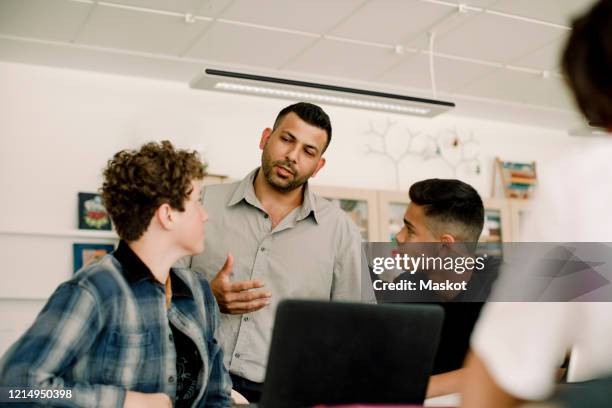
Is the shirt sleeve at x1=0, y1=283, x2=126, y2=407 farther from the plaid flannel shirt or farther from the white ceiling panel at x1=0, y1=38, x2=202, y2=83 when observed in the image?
the white ceiling panel at x1=0, y1=38, x2=202, y2=83

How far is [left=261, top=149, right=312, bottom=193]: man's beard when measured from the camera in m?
2.33

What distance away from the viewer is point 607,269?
0.75 metres

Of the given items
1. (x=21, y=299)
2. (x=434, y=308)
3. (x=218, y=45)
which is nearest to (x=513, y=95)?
(x=218, y=45)

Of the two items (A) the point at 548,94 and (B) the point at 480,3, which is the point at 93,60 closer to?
(B) the point at 480,3

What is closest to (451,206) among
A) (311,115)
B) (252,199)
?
(311,115)

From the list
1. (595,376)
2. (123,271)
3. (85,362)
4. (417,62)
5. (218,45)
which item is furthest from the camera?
(417,62)

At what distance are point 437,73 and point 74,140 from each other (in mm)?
2617

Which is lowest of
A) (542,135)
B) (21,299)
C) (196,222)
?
(21,299)

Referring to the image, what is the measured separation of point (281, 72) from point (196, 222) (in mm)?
3354

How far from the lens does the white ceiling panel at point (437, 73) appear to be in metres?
4.66

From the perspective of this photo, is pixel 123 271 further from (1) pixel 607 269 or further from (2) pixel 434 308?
(1) pixel 607 269

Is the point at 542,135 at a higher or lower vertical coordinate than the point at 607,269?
higher

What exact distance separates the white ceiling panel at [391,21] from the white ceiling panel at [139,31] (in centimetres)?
89

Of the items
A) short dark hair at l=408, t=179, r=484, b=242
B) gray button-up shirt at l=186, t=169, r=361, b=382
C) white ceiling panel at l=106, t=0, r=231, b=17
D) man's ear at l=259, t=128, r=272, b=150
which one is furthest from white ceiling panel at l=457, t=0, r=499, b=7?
gray button-up shirt at l=186, t=169, r=361, b=382
